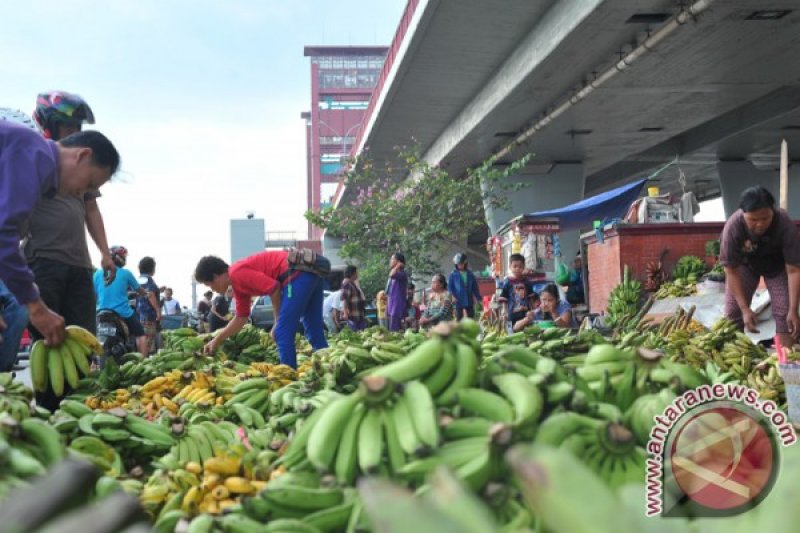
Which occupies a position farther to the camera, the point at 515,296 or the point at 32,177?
the point at 515,296

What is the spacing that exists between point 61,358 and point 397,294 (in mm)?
9542

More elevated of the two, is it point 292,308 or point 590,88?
point 590,88

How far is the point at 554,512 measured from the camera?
1.07 m

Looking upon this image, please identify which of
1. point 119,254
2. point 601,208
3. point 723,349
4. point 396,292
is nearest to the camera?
point 723,349

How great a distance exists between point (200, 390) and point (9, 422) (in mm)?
2776

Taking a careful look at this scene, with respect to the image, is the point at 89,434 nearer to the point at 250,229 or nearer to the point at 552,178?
the point at 552,178

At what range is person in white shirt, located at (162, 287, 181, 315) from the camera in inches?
809

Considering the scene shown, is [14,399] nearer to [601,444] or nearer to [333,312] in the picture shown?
[601,444]

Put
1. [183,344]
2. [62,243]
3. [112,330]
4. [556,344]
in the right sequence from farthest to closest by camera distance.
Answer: [112,330]
[183,344]
[62,243]
[556,344]

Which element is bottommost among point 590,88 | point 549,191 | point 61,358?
point 61,358

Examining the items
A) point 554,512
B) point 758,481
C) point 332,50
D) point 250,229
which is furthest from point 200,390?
point 332,50

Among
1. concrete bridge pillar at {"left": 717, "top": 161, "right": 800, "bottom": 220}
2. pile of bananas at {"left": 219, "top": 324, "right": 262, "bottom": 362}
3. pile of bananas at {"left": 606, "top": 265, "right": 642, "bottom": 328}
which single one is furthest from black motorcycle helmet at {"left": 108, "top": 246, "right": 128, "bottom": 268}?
concrete bridge pillar at {"left": 717, "top": 161, "right": 800, "bottom": 220}

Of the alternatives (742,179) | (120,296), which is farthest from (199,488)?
(742,179)

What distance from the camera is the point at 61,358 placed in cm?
452
